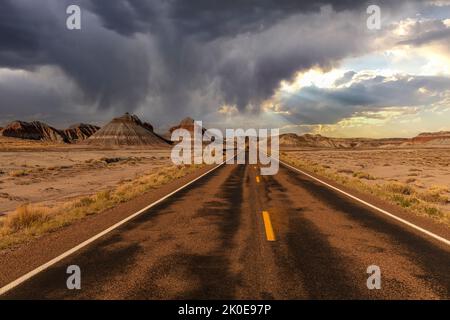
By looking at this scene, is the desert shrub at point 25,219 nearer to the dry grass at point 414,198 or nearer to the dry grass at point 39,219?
the dry grass at point 39,219

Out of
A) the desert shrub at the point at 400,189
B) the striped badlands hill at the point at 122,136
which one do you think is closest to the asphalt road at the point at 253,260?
the desert shrub at the point at 400,189

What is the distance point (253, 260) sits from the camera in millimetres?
6559

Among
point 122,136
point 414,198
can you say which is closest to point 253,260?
point 414,198

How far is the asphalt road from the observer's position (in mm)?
5211

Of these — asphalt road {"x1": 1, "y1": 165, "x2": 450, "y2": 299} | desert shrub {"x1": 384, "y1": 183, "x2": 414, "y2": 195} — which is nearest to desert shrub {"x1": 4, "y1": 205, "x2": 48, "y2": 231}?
asphalt road {"x1": 1, "y1": 165, "x2": 450, "y2": 299}

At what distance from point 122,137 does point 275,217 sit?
525 feet

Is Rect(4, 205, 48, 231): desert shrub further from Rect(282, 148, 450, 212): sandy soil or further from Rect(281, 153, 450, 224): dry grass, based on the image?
Rect(282, 148, 450, 212): sandy soil

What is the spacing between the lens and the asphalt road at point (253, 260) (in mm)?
5211

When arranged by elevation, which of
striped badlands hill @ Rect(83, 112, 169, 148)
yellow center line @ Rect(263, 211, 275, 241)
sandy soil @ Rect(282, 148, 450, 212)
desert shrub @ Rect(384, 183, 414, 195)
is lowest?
sandy soil @ Rect(282, 148, 450, 212)

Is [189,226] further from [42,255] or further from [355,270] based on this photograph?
[355,270]

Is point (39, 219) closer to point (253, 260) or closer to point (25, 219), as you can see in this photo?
point (25, 219)

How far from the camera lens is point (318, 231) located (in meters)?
8.96

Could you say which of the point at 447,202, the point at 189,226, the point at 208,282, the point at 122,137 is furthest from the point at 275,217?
the point at 122,137
